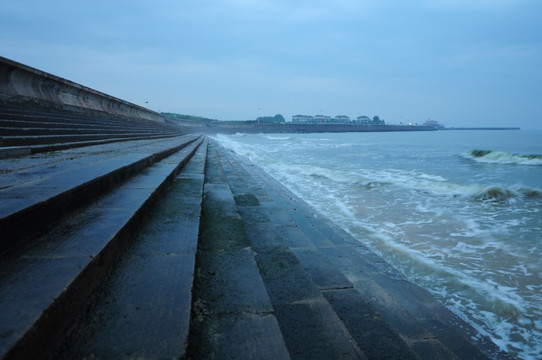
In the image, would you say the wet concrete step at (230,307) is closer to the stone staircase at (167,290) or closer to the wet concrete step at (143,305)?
the stone staircase at (167,290)

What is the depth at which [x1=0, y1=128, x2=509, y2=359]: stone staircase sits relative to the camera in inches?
43.9

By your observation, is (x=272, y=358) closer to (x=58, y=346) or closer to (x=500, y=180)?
(x=58, y=346)

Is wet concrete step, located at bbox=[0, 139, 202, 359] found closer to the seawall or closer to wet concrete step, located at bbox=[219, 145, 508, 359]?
wet concrete step, located at bbox=[219, 145, 508, 359]

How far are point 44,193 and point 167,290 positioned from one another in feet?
3.65

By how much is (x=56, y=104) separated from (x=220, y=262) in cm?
1059

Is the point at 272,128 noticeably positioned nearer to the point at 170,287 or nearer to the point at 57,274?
the point at 170,287

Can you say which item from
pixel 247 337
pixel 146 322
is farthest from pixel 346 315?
pixel 146 322

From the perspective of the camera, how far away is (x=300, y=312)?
168cm

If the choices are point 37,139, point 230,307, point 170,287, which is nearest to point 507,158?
point 230,307

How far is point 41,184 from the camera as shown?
6.84 feet

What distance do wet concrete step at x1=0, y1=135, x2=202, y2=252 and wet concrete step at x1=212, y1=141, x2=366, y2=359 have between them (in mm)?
1461

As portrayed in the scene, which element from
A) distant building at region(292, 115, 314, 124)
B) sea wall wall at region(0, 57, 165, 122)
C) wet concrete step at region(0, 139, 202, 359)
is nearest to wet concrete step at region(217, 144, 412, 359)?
wet concrete step at region(0, 139, 202, 359)

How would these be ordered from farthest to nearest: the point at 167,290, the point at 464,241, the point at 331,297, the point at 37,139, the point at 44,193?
the point at 37,139, the point at 464,241, the point at 331,297, the point at 44,193, the point at 167,290

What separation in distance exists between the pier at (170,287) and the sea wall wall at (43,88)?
5.64 m
